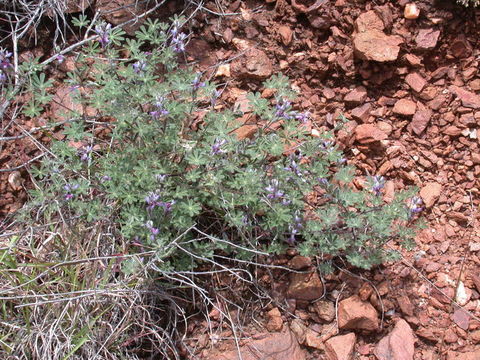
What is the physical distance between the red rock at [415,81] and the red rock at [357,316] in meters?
1.42

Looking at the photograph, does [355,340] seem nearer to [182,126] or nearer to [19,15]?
[182,126]

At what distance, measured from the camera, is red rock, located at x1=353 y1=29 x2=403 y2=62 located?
376 centimetres

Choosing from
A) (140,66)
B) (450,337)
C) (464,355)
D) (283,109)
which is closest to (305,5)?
(283,109)

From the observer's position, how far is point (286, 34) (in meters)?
3.98

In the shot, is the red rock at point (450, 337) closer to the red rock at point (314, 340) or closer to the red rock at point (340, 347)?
the red rock at point (340, 347)

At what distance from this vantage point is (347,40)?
394cm

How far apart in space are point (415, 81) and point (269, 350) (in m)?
1.90

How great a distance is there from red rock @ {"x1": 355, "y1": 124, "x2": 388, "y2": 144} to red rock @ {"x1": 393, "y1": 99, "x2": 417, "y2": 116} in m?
0.18

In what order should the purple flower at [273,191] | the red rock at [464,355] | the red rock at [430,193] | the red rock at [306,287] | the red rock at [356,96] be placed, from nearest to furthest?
the purple flower at [273,191], the red rock at [464,355], the red rock at [306,287], the red rock at [430,193], the red rock at [356,96]

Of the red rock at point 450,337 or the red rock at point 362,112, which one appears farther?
the red rock at point 362,112

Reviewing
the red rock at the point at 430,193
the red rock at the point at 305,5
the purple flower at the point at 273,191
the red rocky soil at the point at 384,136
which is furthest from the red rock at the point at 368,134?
the purple flower at the point at 273,191

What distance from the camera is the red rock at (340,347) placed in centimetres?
320

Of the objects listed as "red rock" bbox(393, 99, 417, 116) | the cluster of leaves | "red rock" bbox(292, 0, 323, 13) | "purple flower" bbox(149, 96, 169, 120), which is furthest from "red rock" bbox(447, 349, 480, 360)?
"red rock" bbox(292, 0, 323, 13)

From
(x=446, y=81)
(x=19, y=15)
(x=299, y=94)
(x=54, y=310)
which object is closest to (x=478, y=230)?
(x=446, y=81)
